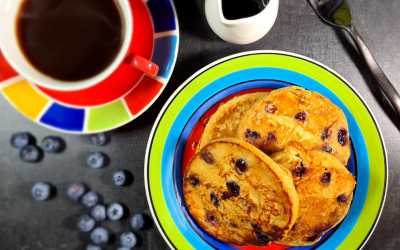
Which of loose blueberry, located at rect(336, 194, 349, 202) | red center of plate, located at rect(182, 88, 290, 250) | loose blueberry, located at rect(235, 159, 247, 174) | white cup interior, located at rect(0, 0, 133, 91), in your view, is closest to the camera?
white cup interior, located at rect(0, 0, 133, 91)

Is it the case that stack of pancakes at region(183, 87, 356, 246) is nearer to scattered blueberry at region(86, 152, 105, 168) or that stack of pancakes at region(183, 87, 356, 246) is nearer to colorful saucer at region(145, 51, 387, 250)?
colorful saucer at region(145, 51, 387, 250)

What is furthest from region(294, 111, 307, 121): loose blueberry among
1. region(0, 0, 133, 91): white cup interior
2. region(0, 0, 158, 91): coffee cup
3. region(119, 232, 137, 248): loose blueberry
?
region(119, 232, 137, 248): loose blueberry

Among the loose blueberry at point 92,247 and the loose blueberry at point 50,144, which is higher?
the loose blueberry at point 50,144

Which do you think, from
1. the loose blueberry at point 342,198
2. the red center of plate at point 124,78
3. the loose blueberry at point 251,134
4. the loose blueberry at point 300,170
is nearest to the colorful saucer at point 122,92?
the red center of plate at point 124,78

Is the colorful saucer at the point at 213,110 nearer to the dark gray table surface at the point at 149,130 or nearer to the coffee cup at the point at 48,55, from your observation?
the dark gray table surface at the point at 149,130

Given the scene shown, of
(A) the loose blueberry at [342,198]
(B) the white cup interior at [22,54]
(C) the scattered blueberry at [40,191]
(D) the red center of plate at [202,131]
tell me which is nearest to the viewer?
(B) the white cup interior at [22,54]
